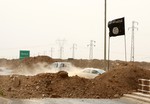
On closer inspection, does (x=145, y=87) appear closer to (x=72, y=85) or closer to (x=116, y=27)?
(x=72, y=85)

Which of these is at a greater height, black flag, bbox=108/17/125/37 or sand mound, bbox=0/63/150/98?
black flag, bbox=108/17/125/37

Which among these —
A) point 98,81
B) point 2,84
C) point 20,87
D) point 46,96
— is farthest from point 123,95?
point 2,84

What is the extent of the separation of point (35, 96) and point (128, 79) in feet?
23.3

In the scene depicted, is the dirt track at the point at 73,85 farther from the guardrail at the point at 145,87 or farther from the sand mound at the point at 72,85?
the guardrail at the point at 145,87

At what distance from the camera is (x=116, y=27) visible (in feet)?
112

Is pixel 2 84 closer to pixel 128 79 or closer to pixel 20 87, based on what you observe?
pixel 20 87

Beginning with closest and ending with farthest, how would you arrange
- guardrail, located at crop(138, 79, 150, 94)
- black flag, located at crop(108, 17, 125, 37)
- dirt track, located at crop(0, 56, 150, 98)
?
guardrail, located at crop(138, 79, 150, 94) → dirt track, located at crop(0, 56, 150, 98) → black flag, located at crop(108, 17, 125, 37)

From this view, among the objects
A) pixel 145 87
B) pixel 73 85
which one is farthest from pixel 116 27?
pixel 145 87

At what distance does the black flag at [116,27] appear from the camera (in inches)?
1310

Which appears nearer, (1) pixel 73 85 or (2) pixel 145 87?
(2) pixel 145 87

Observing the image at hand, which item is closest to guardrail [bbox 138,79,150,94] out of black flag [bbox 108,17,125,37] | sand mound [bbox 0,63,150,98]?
sand mound [bbox 0,63,150,98]

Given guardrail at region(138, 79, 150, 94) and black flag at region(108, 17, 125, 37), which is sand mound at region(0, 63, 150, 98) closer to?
guardrail at region(138, 79, 150, 94)

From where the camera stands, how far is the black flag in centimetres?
3327

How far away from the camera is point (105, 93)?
25.0 meters
